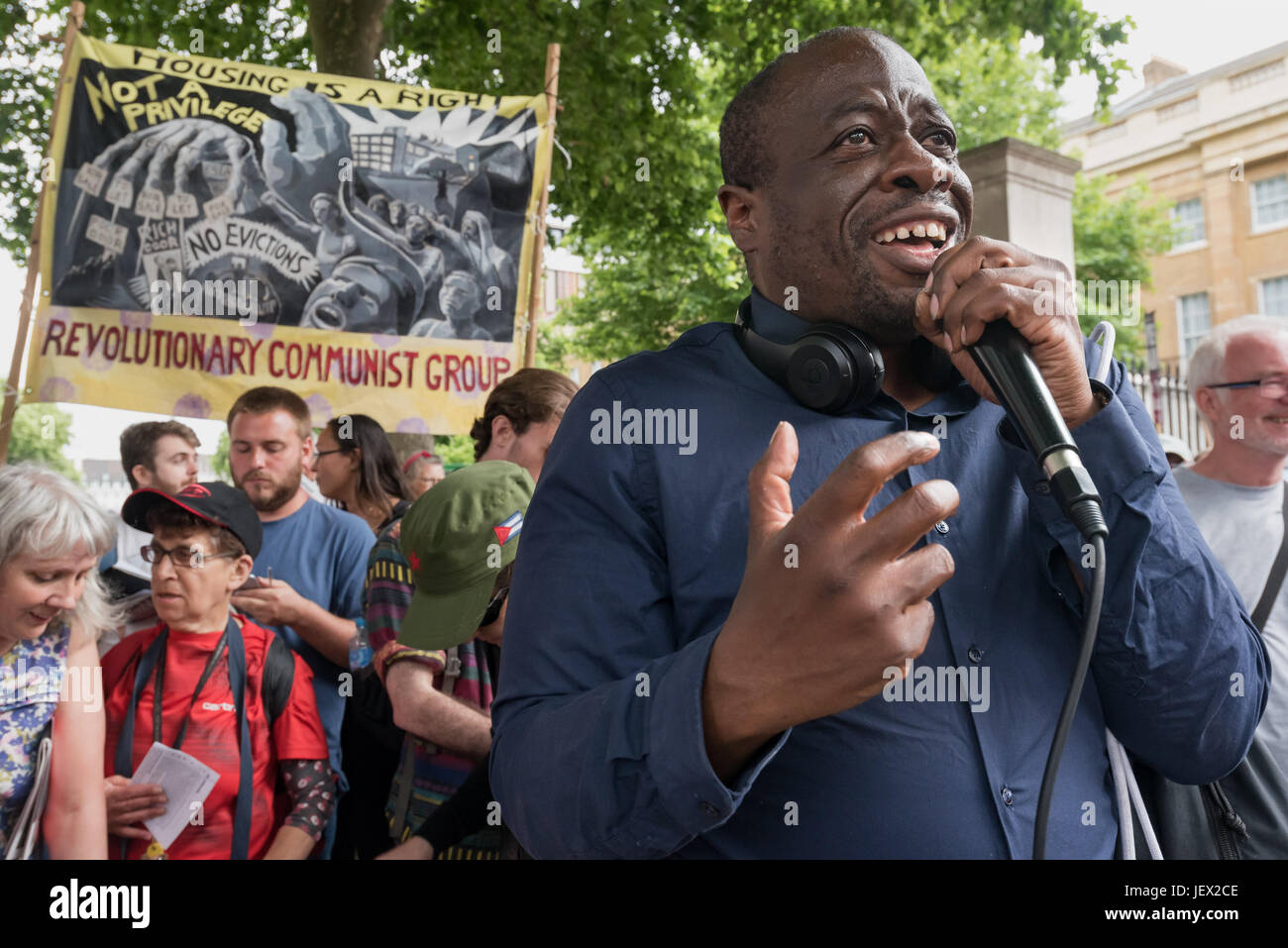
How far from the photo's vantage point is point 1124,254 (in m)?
22.4

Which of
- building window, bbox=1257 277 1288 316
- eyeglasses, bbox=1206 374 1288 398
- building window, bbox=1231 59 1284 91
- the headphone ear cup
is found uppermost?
building window, bbox=1231 59 1284 91

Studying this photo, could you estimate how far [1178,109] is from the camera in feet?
89.0

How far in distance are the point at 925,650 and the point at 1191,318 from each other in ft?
97.1

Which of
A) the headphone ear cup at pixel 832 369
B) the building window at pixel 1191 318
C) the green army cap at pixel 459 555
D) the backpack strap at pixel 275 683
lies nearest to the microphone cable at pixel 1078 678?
the headphone ear cup at pixel 832 369

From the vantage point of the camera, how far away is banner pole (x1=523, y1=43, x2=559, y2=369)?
491cm

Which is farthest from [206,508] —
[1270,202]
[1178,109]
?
[1178,109]

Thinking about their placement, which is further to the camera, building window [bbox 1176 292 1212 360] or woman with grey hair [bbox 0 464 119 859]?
building window [bbox 1176 292 1212 360]

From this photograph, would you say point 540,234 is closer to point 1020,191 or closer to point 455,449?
point 1020,191

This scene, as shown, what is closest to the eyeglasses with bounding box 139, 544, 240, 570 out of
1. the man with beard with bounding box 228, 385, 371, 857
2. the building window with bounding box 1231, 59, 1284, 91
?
the man with beard with bounding box 228, 385, 371, 857

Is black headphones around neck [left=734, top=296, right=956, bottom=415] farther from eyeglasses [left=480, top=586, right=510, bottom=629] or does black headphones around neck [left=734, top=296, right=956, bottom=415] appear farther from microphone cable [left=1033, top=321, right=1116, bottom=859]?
eyeglasses [left=480, top=586, right=510, bottom=629]

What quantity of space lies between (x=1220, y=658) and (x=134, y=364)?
14.4 ft

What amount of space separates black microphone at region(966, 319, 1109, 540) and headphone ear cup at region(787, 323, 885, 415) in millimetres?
202
